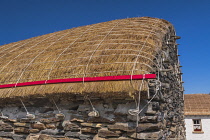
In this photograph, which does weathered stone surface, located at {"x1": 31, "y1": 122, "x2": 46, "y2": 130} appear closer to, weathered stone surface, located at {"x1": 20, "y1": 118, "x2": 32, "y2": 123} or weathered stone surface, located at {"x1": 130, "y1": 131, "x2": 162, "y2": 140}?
weathered stone surface, located at {"x1": 20, "y1": 118, "x2": 32, "y2": 123}

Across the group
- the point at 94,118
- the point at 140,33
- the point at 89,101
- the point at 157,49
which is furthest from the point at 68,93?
the point at 140,33

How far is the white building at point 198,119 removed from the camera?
57.4ft

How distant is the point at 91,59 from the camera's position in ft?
18.5

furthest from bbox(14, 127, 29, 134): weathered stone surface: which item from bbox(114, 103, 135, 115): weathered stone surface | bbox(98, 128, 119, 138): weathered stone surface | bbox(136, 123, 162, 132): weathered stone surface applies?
bbox(136, 123, 162, 132): weathered stone surface

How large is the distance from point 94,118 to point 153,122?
1.35 m

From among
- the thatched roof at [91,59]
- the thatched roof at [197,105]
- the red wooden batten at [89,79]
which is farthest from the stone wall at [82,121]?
the thatched roof at [197,105]

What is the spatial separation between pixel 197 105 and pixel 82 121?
16664 mm

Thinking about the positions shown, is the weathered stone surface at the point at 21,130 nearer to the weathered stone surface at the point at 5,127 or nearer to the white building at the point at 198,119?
the weathered stone surface at the point at 5,127

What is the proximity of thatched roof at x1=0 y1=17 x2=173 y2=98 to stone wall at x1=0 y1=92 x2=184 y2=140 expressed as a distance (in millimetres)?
359

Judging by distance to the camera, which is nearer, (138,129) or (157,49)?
(138,129)

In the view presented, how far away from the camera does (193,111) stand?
17.9 m

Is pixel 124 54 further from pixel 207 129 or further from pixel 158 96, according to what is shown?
pixel 207 129

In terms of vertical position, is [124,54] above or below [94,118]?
above

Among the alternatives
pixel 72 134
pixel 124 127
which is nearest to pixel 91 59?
pixel 72 134
